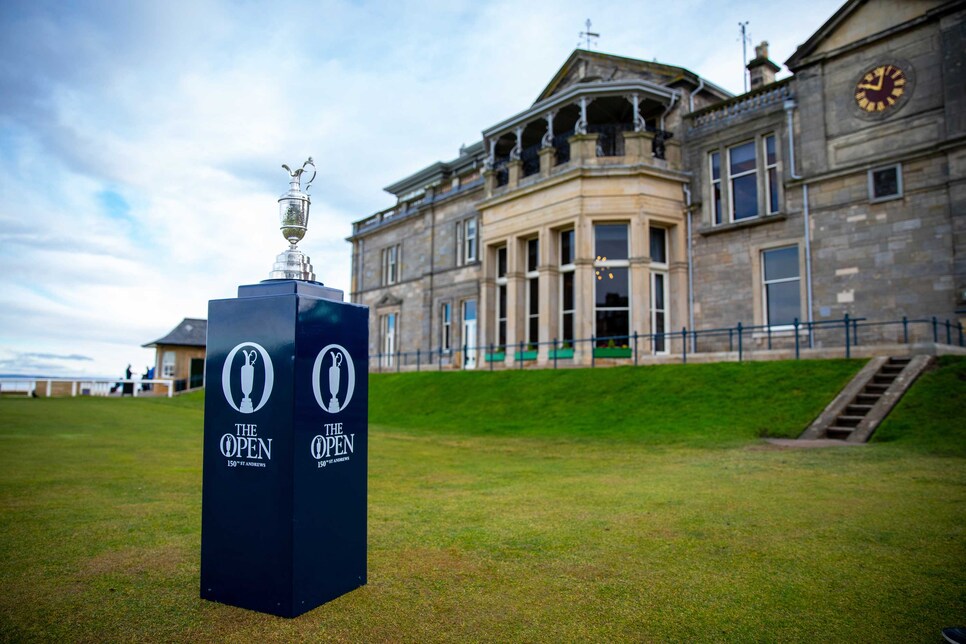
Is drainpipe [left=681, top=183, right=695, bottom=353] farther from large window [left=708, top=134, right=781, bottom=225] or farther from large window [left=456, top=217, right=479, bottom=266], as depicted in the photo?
large window [left=456, top=217, right=479, bottom=266]

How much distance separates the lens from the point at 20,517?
17.2 feet

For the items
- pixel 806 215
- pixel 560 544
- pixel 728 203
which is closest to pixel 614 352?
pixel 728 203

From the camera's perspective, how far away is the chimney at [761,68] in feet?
79.9

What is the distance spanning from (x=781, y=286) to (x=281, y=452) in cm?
1995

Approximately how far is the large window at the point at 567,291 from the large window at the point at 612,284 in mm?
1213

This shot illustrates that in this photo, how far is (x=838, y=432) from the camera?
1173 centimetres

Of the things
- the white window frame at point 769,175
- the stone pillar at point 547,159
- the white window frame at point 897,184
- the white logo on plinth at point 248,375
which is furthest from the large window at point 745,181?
the white logo on plinth at point 248,375

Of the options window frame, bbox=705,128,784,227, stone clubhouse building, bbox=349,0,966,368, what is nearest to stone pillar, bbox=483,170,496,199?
stone clubhouse building, bbox=349,0,966,368

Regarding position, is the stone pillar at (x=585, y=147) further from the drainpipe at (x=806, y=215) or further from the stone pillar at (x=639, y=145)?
the drainpipe at (x=806, y=215)

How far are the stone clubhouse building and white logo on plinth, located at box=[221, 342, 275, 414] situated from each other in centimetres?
1563

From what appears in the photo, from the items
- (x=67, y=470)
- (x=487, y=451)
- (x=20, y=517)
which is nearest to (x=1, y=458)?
(x=67, y=470)

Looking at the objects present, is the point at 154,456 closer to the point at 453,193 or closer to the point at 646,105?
the point at 646,105

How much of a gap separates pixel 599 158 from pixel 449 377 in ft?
31.9

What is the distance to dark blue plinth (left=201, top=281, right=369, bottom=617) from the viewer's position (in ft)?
11.0
